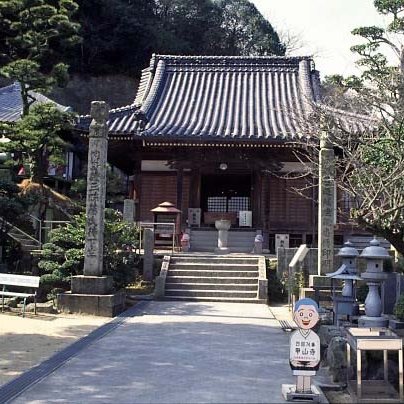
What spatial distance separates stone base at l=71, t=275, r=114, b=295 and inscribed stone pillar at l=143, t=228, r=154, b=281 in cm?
407

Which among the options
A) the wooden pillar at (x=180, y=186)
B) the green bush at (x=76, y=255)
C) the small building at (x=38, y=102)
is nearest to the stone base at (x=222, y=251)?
the wooden pillar at (x=180, y=186)

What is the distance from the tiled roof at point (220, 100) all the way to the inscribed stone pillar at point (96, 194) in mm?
6009

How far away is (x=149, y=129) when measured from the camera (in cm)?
1845

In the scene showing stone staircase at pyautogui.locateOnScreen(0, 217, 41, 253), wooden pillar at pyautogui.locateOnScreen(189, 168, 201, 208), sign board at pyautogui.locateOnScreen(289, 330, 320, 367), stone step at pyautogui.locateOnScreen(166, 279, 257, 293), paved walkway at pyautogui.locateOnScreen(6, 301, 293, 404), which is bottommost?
paved walkway at pyautogui.locateOnScreen(6, 301, 293, 404)

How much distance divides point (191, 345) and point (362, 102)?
184 inches

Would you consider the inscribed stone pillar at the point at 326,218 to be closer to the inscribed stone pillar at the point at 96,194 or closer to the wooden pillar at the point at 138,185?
the inscribed stone pillar at the point at 96,194

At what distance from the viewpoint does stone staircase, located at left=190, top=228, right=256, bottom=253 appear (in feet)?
61.4

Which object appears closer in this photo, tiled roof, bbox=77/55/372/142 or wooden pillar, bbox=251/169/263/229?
tiled roof, bbox=77/55/372/142

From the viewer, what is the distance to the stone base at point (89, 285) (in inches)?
439

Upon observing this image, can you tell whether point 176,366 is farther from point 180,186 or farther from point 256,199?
point 256,199

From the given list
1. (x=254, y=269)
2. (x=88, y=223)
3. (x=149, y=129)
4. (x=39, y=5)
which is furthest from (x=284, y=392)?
(x=39, y=5)

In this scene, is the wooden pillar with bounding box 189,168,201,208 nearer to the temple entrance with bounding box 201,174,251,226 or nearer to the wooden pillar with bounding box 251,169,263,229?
the wooden pillar with bounding box 251,169,263,229

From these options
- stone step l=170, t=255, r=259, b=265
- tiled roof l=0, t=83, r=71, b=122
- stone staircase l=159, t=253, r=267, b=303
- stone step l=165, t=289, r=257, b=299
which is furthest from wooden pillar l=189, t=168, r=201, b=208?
tiled roof l=0, t=83, r=71, b=122

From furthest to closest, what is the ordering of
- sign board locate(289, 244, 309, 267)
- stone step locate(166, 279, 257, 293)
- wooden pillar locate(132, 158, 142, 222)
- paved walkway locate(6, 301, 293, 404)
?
wooden pillar locate(132, 158, 142, 222), stone step locate(166, 279, 257, 293), sign board locate(289, 244, 309, 267), paved walkway locate(6, 301, 293, 404)
